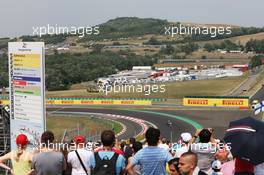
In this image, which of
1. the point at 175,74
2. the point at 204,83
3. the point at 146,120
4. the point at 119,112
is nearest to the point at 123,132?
the point at 146,120

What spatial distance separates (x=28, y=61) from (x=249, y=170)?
42.5 ft

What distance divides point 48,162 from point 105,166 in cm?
81

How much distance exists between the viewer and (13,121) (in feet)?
54.4

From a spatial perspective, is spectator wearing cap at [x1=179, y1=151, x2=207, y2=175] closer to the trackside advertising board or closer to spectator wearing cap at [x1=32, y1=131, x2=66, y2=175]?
spectator wearing cap at [x1=32, y1=131, x2=66, y2=175]

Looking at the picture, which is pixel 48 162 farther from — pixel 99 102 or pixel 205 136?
pixel 99 102

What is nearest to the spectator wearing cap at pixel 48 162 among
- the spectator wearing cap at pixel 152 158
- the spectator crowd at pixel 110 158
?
the spectator crowd at pixel 110 158

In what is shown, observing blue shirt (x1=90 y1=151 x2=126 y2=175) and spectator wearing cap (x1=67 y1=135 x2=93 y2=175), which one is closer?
blue shirt (x1=90 y1=151 x2=126 y2=175)

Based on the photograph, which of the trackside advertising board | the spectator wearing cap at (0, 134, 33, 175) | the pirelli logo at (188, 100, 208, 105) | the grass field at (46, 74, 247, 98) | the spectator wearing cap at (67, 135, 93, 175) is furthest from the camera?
the grass field at (46, 74, 247, 98)

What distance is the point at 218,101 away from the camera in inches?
2117

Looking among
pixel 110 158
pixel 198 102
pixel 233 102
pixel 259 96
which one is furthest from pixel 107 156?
pixel 259 96

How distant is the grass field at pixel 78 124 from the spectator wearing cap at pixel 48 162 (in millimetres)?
31899

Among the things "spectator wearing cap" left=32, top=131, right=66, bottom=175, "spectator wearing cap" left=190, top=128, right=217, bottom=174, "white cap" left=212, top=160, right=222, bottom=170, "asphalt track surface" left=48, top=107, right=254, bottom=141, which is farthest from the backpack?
"asphalt track surface" left=48, top=107, right=254, bottom=141

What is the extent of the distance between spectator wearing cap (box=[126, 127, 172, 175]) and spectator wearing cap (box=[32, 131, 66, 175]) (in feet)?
3.04

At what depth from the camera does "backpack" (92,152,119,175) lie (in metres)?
5.77
